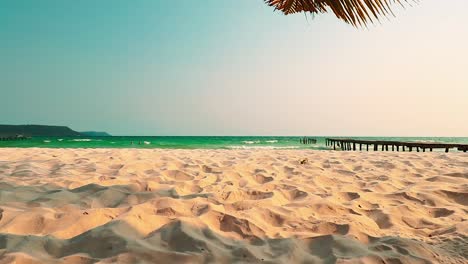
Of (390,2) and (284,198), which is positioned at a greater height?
(390,2)

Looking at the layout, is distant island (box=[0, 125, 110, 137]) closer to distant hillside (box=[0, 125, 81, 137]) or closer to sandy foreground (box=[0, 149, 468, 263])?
distant hillside (box=[0, 125, 81, 137])

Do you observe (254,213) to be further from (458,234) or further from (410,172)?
(410,172)

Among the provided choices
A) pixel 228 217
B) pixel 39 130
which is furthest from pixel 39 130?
pixel 228 217

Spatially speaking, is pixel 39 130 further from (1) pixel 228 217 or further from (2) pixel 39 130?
(1) pixel 228 217

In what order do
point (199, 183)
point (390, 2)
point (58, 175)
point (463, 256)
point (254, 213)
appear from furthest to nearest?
point (58, 175)
point (199, 183)
point (254, 213)
point (463, 256)
point (390, 2)

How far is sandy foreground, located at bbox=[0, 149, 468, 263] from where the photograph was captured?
2123 mm

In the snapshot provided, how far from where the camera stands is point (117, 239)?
223 centimetres

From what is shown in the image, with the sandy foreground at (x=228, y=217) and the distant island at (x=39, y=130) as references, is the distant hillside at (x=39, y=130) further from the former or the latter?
the sandy foreground at (x=228, y=217)

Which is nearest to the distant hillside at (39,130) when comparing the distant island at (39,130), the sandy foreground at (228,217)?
the distant island at (39,130)

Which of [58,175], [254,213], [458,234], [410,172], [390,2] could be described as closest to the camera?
[390,2]

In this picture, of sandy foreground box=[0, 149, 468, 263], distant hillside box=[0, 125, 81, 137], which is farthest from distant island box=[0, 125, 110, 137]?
sandy foreground box=[0, 149, 468, 263]

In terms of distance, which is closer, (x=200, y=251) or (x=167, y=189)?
(x=200, y=251)

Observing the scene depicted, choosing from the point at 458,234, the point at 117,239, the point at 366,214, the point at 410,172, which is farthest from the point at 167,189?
the point at 410,172

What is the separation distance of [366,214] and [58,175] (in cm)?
386
